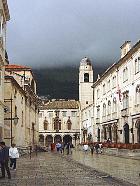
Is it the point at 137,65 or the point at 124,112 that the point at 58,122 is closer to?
the point at 124,112

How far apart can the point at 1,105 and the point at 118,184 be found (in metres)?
15.8

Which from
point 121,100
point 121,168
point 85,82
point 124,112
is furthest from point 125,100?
point 85,82

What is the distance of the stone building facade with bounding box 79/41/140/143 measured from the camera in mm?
49500

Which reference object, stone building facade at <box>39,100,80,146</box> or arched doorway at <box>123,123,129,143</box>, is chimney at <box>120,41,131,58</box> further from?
stone building facade at <box>39,100,80,146</box>

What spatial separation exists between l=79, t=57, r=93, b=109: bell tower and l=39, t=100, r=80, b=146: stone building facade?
13.2 m

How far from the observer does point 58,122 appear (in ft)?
434

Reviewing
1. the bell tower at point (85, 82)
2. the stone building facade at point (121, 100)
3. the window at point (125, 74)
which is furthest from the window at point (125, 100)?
the bell tower at point (85, 82)

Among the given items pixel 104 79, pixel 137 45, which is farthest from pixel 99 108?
pixel 137 45

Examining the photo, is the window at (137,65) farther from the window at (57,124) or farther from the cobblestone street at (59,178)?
the window at (57,124)

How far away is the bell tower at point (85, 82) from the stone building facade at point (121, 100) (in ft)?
136

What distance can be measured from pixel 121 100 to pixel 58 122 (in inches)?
3060

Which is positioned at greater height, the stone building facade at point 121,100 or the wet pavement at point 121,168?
the stone building facade at point 121,100

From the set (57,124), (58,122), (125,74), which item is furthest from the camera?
(58,122)

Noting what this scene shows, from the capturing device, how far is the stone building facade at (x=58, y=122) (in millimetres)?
130875
